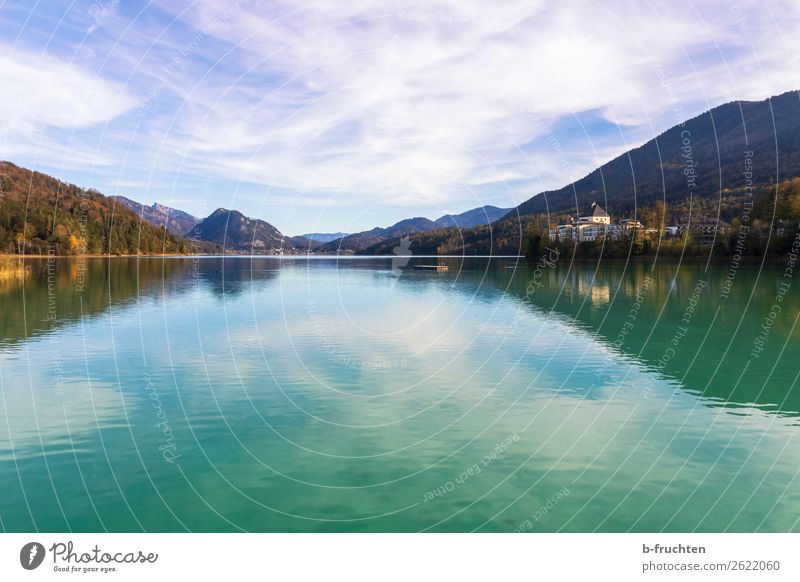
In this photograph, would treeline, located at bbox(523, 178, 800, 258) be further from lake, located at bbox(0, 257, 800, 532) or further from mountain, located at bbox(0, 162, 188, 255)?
mountain, located at bbox(0, 162, 188, 255)

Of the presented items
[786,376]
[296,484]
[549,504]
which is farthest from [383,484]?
[786,376]

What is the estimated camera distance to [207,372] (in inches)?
894

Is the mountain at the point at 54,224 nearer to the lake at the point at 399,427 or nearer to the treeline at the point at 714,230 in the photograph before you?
the treeline at the point at 714,230

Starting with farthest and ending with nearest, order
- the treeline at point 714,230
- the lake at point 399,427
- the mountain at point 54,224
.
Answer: the mountain at point 54,224
the treeline at point 714,230
the lake at point 399,427

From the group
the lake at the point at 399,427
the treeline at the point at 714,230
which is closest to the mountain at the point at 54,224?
the treeline at the point at 714,230

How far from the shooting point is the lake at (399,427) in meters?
10.9

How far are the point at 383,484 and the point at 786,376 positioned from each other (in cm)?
1847

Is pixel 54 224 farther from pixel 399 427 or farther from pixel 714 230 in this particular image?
pixel 399 427

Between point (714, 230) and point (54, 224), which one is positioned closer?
point (714, 230)

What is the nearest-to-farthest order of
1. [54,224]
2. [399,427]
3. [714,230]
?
[399,427], [714,230], [54,224]

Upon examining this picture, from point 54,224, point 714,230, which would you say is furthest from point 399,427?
point 54,224

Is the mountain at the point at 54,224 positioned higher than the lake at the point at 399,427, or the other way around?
the mountain at the point at 54,224

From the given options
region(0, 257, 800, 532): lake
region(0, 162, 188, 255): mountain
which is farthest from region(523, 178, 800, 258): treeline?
region(0, 162, 188, 255): mountain

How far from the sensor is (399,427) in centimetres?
1605
